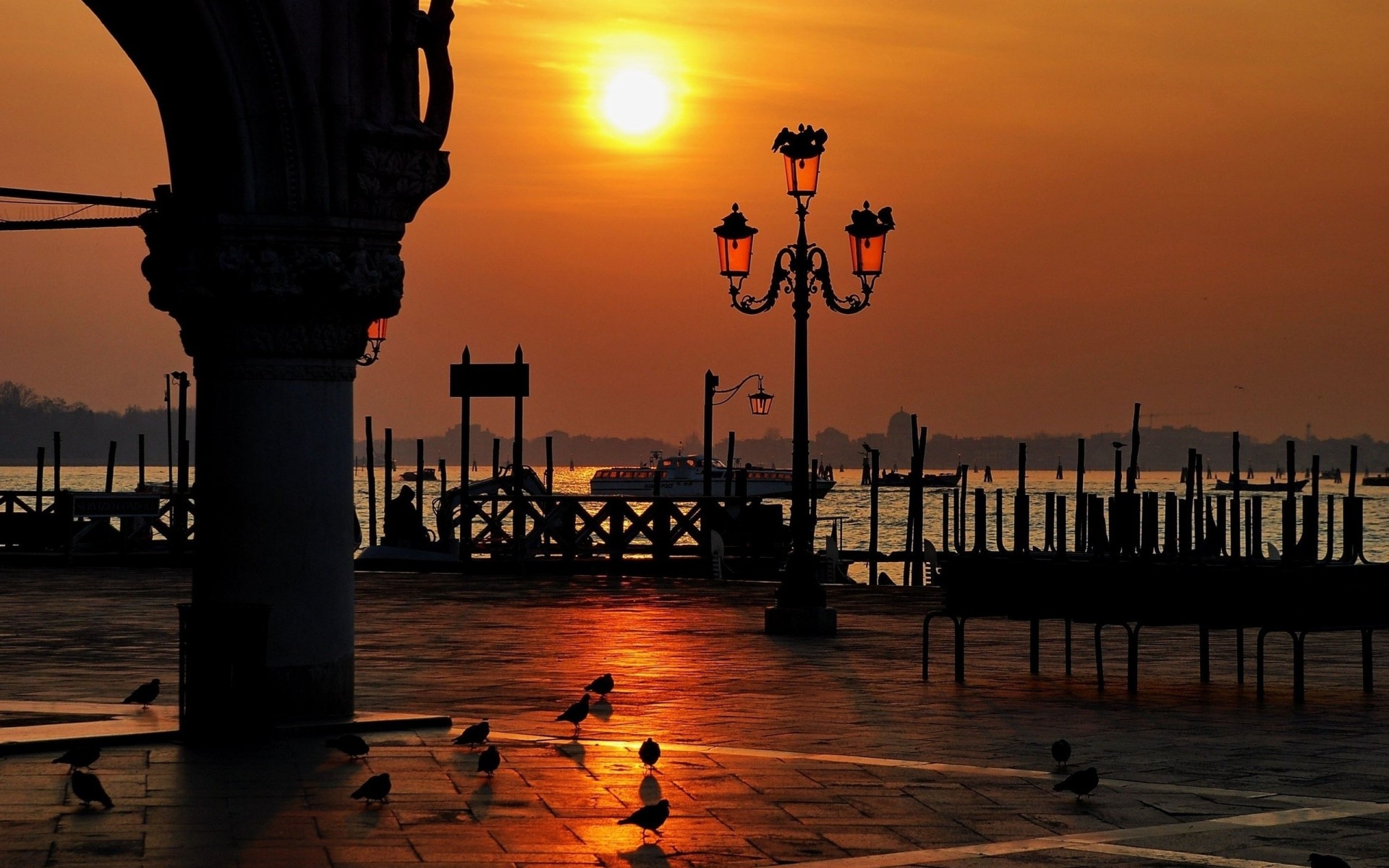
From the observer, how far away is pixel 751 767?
331 inches

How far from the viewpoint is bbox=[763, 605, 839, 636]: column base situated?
16.2m

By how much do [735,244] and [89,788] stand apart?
11.4 metres

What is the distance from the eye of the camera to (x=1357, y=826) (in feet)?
A: 23.6

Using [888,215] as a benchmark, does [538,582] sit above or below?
below

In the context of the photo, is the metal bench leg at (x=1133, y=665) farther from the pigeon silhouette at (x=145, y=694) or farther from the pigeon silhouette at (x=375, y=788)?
the pigeon silhouette at (x=375, y=788)

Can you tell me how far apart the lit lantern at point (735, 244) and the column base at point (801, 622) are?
323cm

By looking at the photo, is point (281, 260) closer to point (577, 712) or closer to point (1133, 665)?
point (577, 712)

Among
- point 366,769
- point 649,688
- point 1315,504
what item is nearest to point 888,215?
point 1315,504

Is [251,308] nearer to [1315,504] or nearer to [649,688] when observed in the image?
[649,688]

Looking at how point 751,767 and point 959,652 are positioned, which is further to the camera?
point 959,652

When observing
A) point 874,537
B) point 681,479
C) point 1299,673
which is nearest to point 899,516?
point 681,479

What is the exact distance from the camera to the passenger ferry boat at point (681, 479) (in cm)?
10594

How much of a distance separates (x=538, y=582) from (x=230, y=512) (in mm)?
13808

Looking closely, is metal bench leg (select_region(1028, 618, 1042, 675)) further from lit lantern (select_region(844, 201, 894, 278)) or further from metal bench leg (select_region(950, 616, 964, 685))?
lit lantern (select_region(844, 201, 894, 278))
